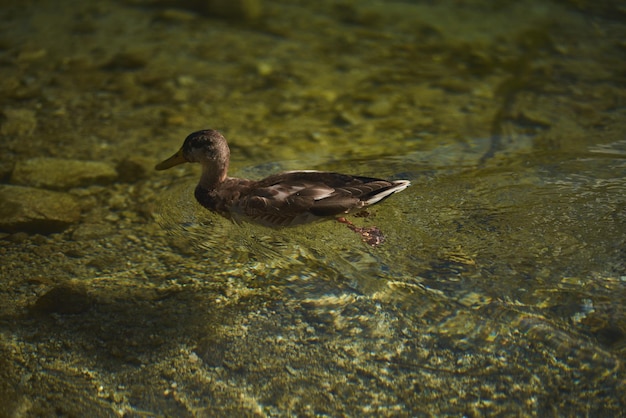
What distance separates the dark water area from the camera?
3.88 meters

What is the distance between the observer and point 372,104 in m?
7.13

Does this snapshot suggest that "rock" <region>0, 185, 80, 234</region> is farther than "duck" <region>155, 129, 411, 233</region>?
Yes

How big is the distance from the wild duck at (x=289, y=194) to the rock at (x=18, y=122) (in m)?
2.09

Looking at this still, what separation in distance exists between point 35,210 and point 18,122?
Answer: 1.75m

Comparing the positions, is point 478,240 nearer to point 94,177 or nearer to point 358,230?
point 358,230

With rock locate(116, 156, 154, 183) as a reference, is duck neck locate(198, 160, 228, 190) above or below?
above

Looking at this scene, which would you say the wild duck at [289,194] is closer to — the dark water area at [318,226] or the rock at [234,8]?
the dark water area at [318,226]

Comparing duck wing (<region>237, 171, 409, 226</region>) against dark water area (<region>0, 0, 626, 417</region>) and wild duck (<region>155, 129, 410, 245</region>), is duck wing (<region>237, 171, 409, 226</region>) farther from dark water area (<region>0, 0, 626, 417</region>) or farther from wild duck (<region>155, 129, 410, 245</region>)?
dark water area (<region>0, 0, 626, 417</region>)

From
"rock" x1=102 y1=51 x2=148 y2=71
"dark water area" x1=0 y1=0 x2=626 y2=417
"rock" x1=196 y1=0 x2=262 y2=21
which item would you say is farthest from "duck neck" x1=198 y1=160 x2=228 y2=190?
"rock" x1=196 y1=0 x2=262 y2=21

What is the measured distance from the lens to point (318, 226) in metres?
5.27

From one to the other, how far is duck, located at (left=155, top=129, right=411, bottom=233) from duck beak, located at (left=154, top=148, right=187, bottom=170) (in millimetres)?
259

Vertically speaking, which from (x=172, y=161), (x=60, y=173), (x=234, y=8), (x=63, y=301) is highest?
(x=234, y=8)

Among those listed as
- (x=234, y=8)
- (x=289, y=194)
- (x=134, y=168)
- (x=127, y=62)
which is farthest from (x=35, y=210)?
(x=234, y=8)

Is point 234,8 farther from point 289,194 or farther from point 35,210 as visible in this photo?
point 289,194
